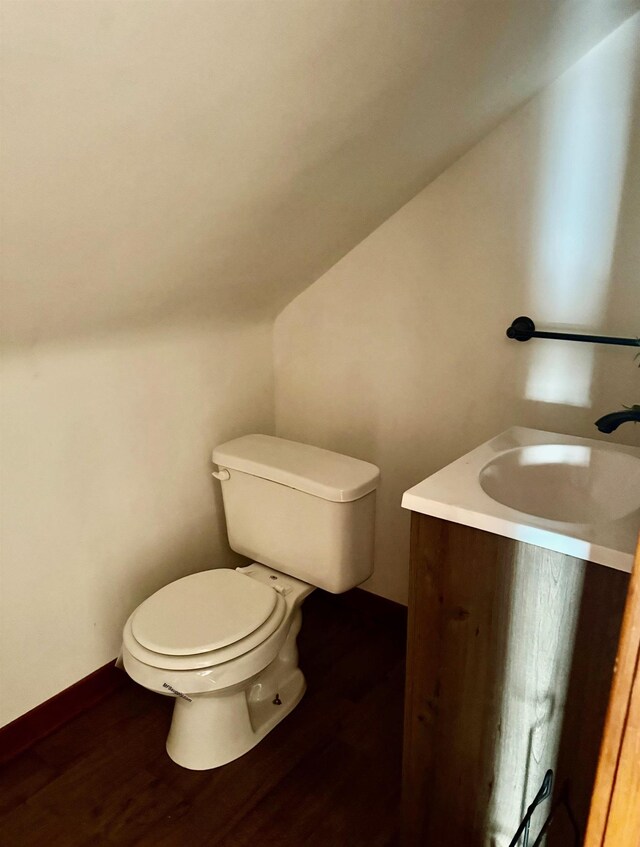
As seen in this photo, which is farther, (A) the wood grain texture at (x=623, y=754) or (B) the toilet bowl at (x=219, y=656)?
(B) the toilet bowl at (x=219, y=656)

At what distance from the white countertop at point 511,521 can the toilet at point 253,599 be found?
452 mm

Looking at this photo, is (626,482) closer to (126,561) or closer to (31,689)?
(126,561)

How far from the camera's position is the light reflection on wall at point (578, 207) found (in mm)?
1427

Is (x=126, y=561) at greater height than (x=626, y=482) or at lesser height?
lesser

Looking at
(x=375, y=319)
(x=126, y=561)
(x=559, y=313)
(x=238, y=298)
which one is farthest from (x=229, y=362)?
(x=559, y=313)

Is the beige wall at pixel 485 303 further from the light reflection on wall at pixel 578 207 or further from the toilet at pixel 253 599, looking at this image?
the toilet at pixel 253 599

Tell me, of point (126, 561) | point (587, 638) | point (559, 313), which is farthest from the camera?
point (126, 561)

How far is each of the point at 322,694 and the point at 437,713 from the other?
757 millimetres

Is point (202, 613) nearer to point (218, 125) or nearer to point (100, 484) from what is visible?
point (100, 484)

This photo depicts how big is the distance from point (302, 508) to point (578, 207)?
1047 millimetres

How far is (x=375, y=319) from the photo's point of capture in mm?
1935

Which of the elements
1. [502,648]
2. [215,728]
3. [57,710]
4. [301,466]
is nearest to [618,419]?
[502,648]

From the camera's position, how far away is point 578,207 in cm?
152

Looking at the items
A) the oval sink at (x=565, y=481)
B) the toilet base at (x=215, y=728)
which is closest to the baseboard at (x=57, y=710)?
the toilet base at (x=215, y=728)
